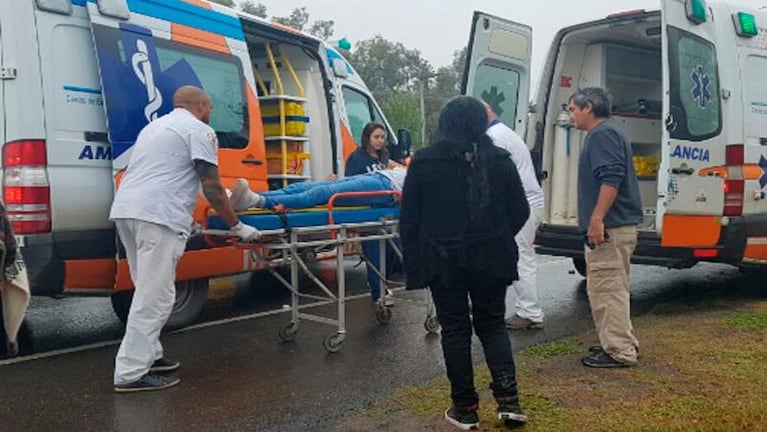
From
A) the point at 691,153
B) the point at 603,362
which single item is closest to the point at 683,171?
the point at 691,153

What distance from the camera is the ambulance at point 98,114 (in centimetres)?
507

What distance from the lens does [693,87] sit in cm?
644

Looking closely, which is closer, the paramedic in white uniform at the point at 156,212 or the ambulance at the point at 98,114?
the paramedic in white uniform at the point at 156,212

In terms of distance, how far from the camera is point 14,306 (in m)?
4.94

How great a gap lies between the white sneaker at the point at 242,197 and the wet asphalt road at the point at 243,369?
1063 millimetres

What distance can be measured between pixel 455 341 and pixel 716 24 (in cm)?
438

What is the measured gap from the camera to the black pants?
3842 millimetres

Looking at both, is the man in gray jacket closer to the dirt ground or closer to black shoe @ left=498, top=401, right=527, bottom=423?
the dirt ground

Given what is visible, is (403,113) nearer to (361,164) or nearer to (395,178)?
(361,164)

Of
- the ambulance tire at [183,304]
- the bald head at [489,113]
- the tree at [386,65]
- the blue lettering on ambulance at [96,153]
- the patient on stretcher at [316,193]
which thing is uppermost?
the tree at [386,65]

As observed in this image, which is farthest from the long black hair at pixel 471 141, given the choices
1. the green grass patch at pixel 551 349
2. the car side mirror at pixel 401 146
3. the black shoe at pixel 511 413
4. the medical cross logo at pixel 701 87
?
the car side mirror at pixel 401 146

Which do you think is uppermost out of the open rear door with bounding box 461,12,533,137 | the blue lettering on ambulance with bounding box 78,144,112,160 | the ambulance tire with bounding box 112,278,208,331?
the open rear door with bounding box 461,12,533,137

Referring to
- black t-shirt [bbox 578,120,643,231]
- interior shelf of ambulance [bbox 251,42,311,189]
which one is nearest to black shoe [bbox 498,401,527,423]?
black t-shirt [bbox 578,120,643,231]

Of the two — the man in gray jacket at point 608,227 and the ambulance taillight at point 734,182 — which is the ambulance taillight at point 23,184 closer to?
the man in gray jacket at point 608,227
